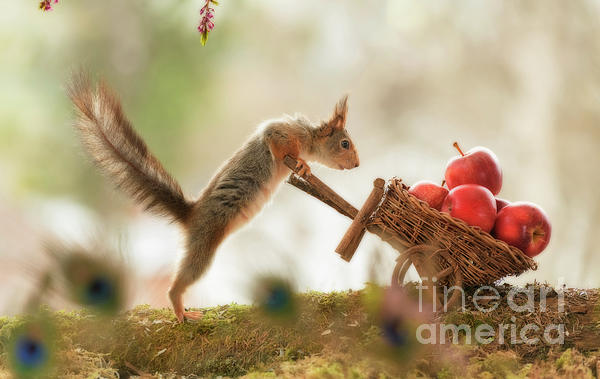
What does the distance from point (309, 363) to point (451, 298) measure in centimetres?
50

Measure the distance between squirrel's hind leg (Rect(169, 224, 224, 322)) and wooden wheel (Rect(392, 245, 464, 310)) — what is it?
0.54 metres

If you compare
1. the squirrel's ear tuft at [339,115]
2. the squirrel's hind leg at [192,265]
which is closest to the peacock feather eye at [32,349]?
the squirrel's hind leg at [192,265]

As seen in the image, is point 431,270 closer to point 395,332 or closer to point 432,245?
point 432,245

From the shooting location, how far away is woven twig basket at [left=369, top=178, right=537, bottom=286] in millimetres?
1786

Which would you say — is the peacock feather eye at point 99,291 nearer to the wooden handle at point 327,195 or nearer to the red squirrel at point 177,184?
the red squirrel at point 177,184

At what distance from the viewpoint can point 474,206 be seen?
1797mm

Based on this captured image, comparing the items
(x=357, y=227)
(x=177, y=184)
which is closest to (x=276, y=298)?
(x=357, y=227)

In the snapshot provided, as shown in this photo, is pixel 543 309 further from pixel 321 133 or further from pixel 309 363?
pixel 321 133

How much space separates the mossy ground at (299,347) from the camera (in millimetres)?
1487

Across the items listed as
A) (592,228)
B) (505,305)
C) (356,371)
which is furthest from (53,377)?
(592,228)

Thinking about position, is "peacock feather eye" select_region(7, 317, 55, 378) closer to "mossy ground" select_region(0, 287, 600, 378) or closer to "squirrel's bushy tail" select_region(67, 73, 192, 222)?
"mossy ground" select_region(0, 287, 600, 378)

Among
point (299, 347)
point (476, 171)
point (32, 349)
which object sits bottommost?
point (32, 349)

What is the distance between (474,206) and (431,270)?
23cm

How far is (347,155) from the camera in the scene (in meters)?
2.12
